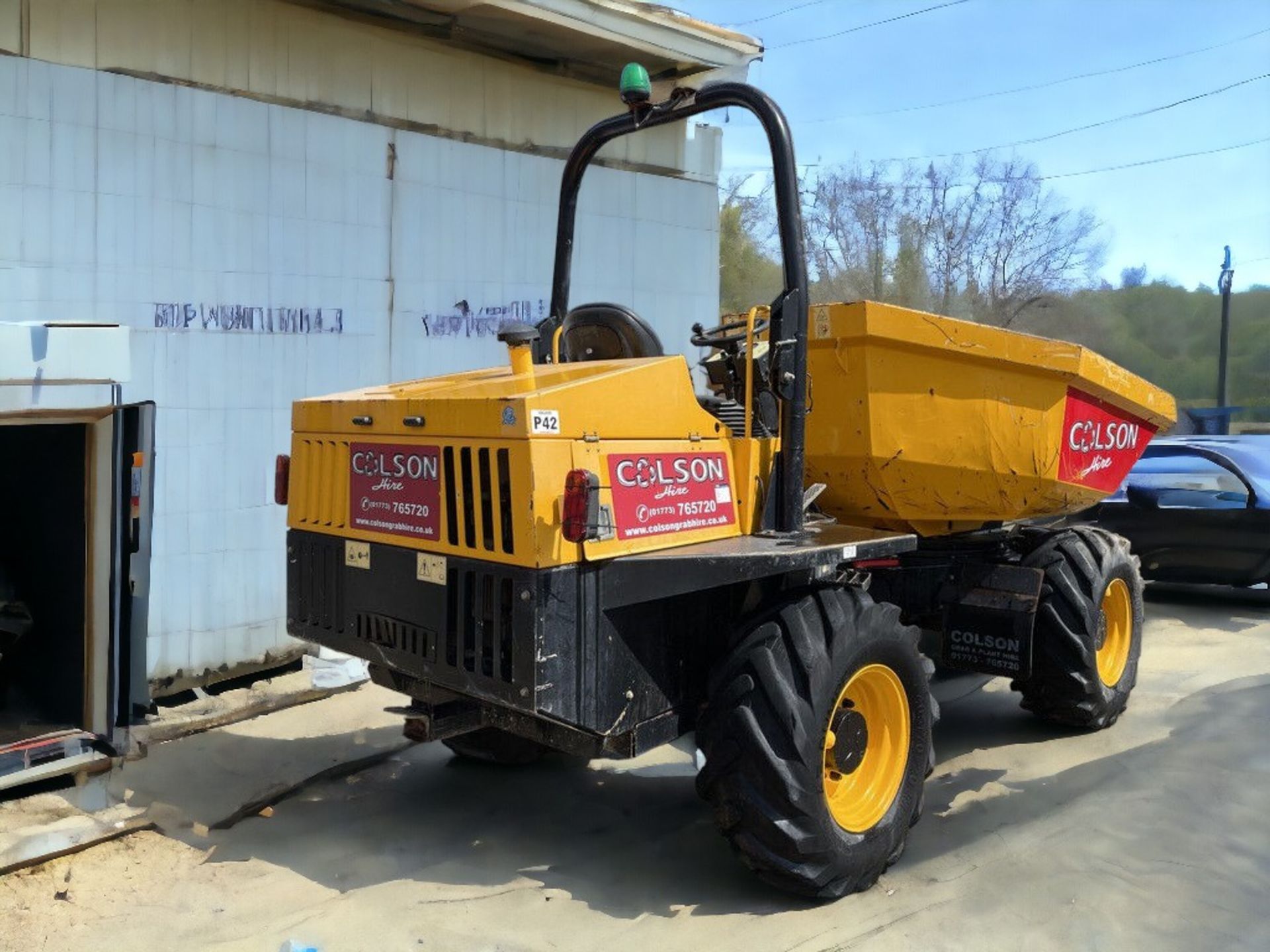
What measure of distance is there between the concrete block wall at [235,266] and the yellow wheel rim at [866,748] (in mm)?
3942

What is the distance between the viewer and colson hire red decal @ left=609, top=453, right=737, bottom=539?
3840 millimetres

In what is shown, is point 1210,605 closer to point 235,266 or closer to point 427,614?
point 427,614

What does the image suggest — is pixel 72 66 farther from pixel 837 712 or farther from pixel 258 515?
pixel 837 712

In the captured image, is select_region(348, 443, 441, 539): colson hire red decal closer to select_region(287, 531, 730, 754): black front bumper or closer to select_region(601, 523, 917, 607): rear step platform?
select_region(287, 531, 730, 754): black front bumper

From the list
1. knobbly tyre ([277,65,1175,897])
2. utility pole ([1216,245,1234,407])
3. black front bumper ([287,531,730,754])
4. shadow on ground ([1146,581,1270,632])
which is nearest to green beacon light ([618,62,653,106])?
knobbly tyre ([277,65,1175,897])

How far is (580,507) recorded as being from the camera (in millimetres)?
3609

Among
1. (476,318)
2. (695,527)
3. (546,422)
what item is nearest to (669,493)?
(695,527)

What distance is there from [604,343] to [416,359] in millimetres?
3082

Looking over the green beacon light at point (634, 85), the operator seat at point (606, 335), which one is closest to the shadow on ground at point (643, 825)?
the operator seat at point (606, 335)

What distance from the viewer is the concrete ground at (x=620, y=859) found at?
12.6ft

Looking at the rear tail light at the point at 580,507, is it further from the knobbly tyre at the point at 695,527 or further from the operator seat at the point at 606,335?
the operator seat at the point at 606,335

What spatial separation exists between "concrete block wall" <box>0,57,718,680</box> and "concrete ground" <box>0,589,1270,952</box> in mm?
1205

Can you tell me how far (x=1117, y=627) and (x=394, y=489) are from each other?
4470 millimetres

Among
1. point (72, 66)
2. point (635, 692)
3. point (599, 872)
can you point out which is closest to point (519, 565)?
point (635, 692)
